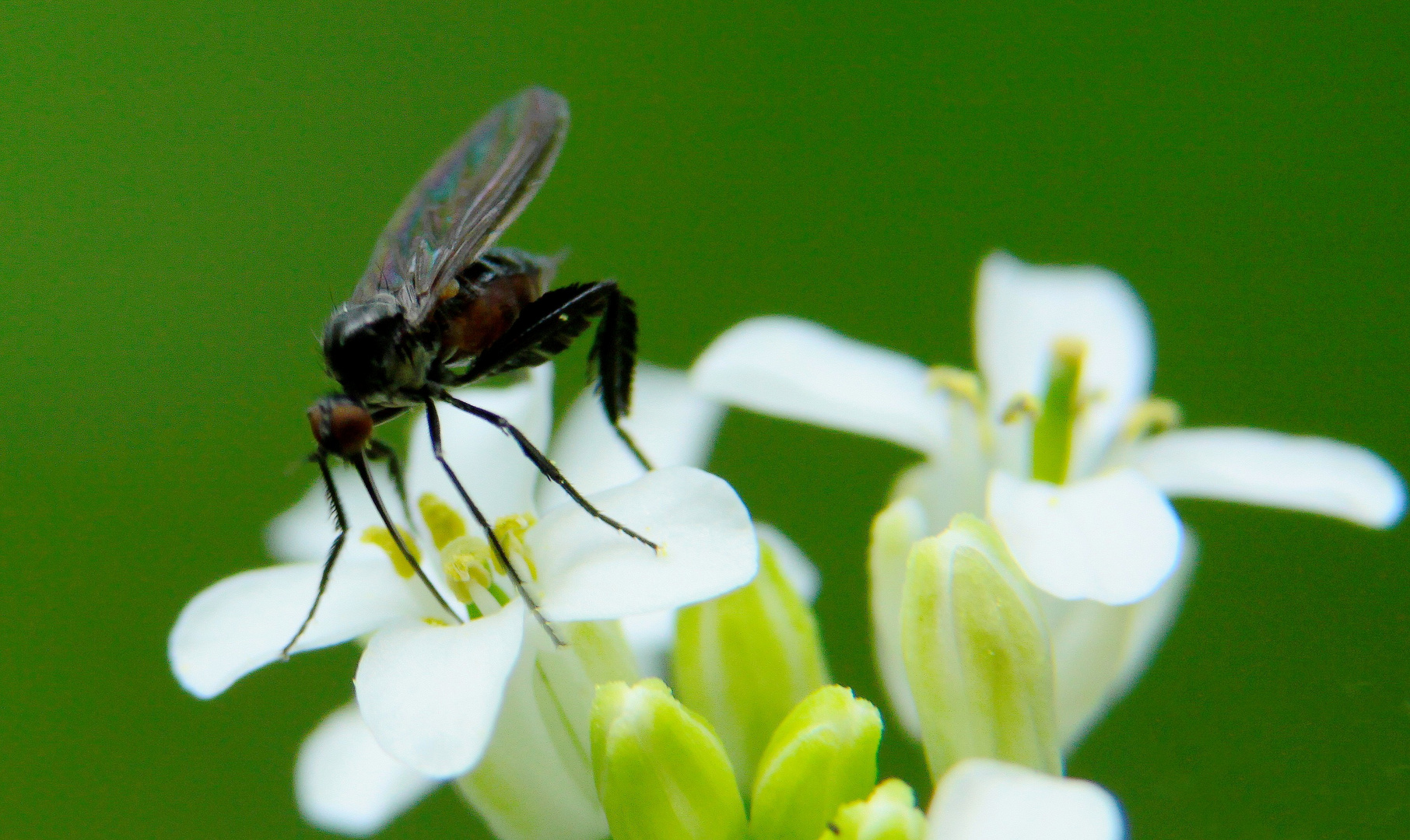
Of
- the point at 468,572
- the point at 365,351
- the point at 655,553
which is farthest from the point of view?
the point at 365,351

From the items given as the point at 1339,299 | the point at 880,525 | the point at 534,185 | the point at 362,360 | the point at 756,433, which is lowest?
the point at 756,433

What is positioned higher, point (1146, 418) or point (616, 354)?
point (616, 354)

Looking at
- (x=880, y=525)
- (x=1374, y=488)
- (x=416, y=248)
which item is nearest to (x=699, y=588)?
(x=880, y=525)

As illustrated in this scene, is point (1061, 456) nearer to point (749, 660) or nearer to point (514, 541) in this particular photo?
point (749, 660)

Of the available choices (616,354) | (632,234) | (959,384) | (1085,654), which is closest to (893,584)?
(1085,654)

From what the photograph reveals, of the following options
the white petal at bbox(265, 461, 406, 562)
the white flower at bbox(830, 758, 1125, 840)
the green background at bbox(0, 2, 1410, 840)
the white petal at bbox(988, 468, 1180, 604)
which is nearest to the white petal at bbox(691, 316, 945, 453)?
the white petal at bbox(988, 468, 1180, 604)

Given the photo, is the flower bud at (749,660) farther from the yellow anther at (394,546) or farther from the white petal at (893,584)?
the yellow anther at (394,546)

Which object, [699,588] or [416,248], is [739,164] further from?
[699,588]

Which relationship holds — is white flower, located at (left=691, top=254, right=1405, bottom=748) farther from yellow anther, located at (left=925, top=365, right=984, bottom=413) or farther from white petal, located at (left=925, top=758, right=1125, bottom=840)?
white petal, located at (left=925, top=758, right=1125, bottom=840)
